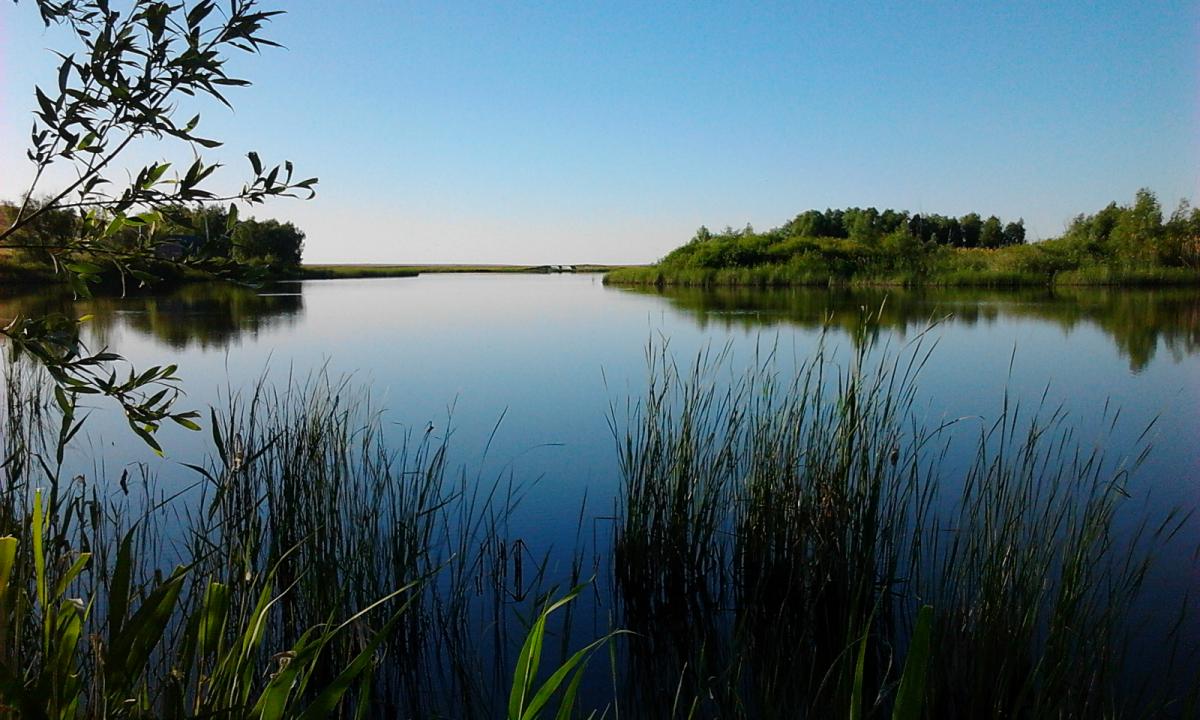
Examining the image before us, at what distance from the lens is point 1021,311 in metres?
16.3

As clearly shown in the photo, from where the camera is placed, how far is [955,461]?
513cm

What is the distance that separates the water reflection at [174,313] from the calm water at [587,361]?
94 millimetres

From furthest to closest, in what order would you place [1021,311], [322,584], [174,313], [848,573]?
[174,313] → [1021,311] → [848,573] → [322,584]

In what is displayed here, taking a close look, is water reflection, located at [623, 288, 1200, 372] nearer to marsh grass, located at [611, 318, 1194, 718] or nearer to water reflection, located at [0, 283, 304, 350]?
marsh grass, located at [611, 318, 1194, 718]

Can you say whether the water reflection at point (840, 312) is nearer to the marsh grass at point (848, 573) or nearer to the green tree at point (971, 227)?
the marsh grass at point (848, 573)

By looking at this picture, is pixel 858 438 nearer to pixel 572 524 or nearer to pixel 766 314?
pixel 572 524

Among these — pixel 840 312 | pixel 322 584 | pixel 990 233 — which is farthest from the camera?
pixel 990 233

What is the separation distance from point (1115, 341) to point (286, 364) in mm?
11013

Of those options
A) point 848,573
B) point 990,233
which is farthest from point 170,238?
point 990,233

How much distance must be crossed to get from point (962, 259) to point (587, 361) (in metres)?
21.6

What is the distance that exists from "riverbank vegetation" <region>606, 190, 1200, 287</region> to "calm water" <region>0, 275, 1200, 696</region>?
531 centimetres

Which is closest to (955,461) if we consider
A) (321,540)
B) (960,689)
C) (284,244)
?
(960,689)

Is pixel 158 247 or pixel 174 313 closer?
pixel 158 247

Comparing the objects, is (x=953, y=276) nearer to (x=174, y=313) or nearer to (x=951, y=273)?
(x=951, y=273)
